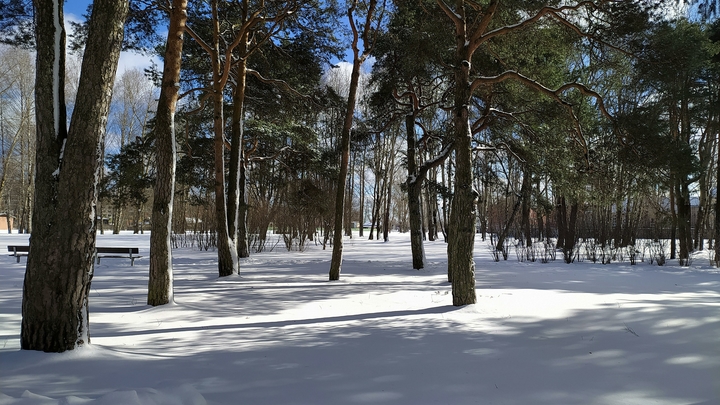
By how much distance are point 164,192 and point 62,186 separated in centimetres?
208

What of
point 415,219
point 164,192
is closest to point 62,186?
point 164,192

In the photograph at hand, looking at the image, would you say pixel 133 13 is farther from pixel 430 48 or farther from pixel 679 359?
pixel 679 359

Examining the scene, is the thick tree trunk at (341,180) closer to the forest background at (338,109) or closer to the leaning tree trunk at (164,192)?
the forest background at (338,109)

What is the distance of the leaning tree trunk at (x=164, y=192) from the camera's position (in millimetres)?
5219

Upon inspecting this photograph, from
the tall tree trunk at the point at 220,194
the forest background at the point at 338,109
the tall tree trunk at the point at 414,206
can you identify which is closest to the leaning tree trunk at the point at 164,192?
the forest background at the point at 338,109

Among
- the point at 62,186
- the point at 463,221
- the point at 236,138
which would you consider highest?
the point at 236,138

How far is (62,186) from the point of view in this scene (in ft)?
10.3

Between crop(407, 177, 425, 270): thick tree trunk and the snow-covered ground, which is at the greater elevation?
crop(407, 177, 425, 270): thick tree trunk

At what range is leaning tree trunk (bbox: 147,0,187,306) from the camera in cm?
522

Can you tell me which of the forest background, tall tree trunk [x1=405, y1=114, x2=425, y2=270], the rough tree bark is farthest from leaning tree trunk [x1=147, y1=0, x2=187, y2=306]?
tall tree trunk [x1=405, y1=114, x2=425, y2=270]

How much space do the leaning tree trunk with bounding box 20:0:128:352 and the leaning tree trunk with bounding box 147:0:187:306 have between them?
1.89 meters

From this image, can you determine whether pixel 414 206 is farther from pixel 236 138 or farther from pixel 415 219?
pixel 236 138

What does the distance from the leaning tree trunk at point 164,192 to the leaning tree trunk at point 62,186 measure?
1.89 m

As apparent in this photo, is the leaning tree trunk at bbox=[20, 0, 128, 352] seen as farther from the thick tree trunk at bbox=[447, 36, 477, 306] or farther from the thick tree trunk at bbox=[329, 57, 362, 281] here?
the thick tree trunk at bbox=[329, 57, 362, 281]
